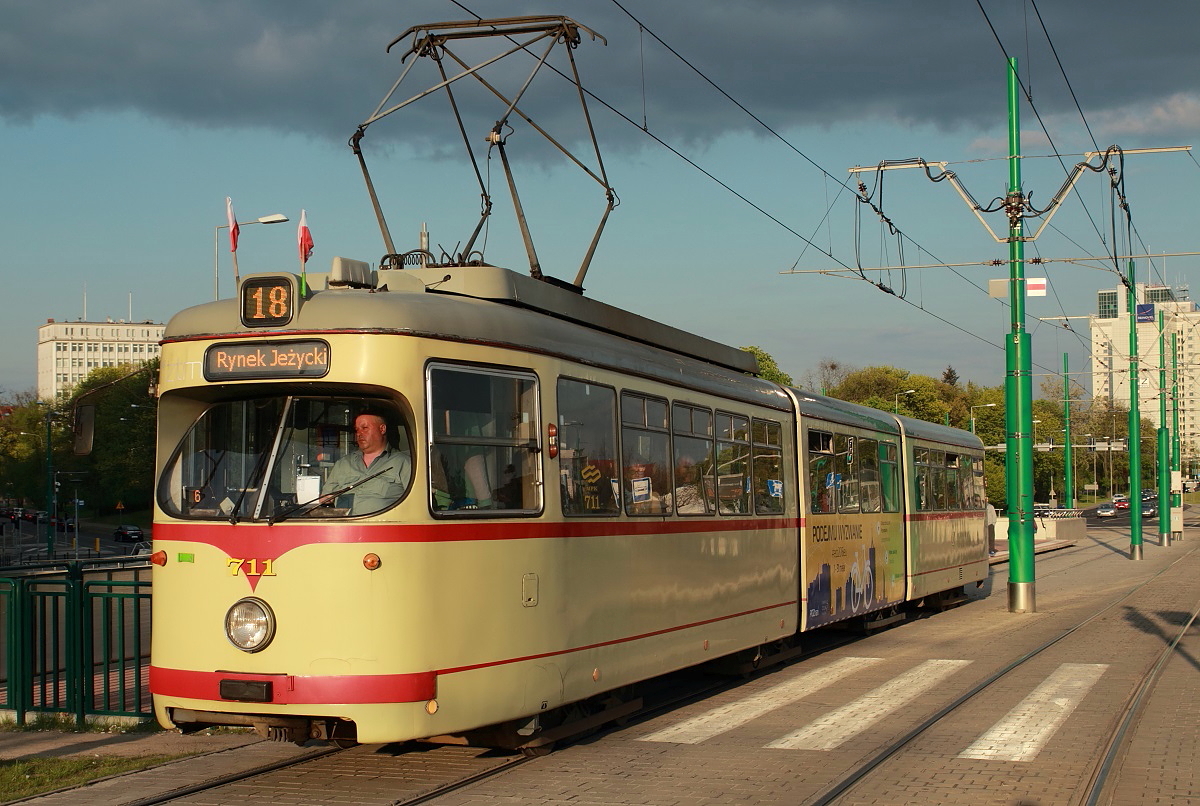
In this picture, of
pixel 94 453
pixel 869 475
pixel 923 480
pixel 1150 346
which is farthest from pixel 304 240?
pixel 94 453

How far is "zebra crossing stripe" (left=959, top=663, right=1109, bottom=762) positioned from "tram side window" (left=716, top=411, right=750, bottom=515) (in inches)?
118

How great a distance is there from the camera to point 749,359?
14.4 metres

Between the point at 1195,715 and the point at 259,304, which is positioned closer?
the point at 259,304

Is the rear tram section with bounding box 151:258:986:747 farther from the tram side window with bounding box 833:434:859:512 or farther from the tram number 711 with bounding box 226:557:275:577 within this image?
the tram side window with bounding box 833:434:859:512

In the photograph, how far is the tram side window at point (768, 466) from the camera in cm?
1320

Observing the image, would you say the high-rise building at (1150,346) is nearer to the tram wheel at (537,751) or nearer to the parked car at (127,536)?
the tram wheel at (537,751)

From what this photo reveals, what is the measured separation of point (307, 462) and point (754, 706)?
211 inches

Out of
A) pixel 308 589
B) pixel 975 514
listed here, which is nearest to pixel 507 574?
pixel 308 589

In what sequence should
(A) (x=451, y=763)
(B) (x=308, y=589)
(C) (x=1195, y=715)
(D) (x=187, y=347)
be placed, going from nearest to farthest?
(B) (x=308, y=589), (D) (x=187, y=347), (A) (x=451, y=763), (C) (x=1195, y=715)

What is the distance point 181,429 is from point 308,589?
1.51 meters

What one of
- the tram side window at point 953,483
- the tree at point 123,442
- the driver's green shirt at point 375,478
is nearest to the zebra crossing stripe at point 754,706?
the driver's green shirt at point 375,478

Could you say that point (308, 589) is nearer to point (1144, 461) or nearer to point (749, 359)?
point (749, 359)

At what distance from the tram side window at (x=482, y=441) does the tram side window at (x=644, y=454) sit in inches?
58.4

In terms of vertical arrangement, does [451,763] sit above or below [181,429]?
below
